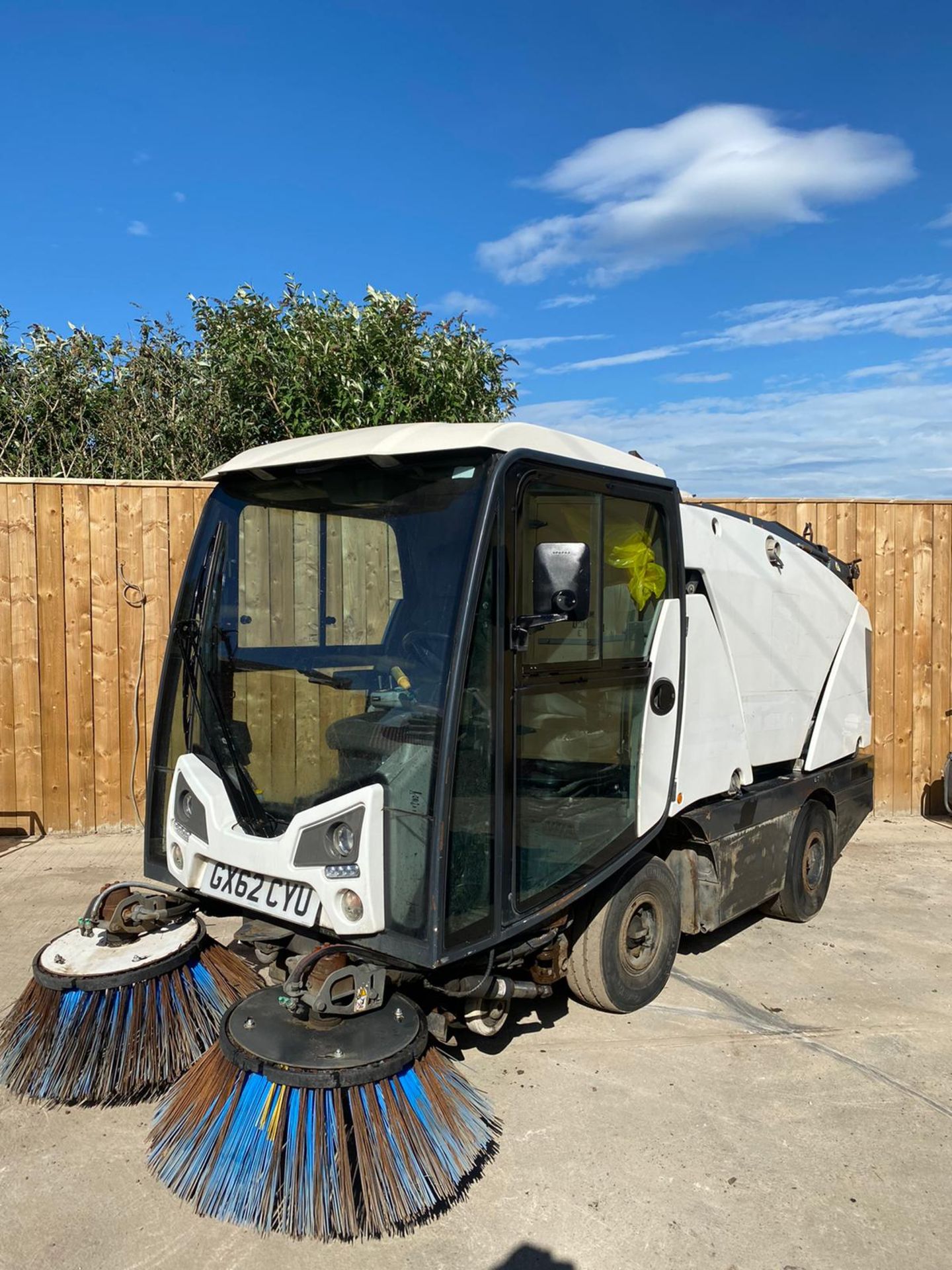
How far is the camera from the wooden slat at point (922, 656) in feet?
26.0

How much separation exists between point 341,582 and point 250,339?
6.02m

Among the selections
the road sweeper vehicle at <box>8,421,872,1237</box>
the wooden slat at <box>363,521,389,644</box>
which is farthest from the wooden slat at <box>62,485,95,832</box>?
the wooden slat at <box>363,521,389,644</box>

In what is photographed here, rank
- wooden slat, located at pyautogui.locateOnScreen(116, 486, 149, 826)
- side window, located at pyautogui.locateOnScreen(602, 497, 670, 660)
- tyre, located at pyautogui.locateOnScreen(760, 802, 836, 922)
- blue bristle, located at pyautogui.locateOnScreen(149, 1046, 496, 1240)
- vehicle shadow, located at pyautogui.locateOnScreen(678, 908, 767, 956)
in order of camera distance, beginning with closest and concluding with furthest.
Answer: blue bristle, located at pyautogui.locateOnScreen(149, 1046, 496, 1240)
side window, located at pyautogui.locateOnScreen(602, 497, 670, 660)
vehicle shadow, located at pyautogui.locateOnScreen(678, 908, 767, 956)
tyre, located at pyautogui.locateOnScreen(760, 802, 836, 922)
wooden slat, located at pyautogui.locateOnScreen(116, 486, 149, 826)

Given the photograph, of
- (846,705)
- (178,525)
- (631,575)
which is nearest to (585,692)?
(631,575)

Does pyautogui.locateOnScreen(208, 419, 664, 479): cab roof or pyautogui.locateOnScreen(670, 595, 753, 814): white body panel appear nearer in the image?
pyautogui.locateOnScreen(208, 419, 664, 479): cab roof

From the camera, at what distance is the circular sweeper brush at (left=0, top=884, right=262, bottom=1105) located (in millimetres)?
3158

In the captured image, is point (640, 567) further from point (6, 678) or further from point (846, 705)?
point (6, 678)

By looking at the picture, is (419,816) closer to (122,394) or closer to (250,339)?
(250,339)

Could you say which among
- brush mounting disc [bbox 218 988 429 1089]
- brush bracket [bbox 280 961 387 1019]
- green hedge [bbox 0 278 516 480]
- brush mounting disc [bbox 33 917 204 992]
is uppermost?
green hedge [bbox 0 278 516 480]

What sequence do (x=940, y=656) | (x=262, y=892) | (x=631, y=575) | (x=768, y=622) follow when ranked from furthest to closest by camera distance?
(x=940, y=656)
(x=768, y=622)
(x=631, y=575)
(x=262, y=892)

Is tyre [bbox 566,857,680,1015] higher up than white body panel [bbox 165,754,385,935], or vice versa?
white body panel [bbox 165,754,385,935]

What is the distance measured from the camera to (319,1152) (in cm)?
253

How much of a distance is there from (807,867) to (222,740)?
12.3ft

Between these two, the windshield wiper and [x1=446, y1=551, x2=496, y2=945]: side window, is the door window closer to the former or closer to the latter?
[x1=446, y1=551, x2=496, y2=945]: side window
